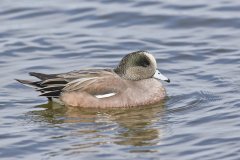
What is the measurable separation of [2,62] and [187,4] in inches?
182

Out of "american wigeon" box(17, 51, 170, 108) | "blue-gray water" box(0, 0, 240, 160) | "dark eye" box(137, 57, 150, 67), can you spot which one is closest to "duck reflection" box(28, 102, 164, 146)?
"blue-gray water" box(0, 0, 240, 160)

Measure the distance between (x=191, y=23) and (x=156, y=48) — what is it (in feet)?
5.39

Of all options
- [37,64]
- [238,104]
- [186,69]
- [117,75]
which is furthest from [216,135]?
[37,64]

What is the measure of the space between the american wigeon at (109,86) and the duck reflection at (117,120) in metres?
0.12

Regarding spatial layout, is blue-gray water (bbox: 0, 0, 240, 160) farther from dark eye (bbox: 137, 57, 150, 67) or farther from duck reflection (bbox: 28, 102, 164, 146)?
dark eye (bbox: 137, 57, 150, 67)

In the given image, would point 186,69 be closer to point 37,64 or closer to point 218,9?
point 37,64

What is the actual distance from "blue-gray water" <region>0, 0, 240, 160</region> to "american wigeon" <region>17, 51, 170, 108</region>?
0.16 meters

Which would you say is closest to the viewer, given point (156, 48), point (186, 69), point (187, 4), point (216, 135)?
point (216, 135)

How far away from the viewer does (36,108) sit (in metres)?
12.1

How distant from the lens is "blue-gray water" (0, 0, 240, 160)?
1004 centimetres

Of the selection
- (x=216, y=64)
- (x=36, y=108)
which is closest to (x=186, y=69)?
(x=216, y=64)

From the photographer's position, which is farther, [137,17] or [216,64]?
[137,17]

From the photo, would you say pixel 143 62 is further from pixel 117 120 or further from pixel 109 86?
pixel 117 120

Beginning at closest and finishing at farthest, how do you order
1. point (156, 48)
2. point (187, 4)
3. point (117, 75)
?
point (117, 75) → point (156, 48) → point (187, 4)
